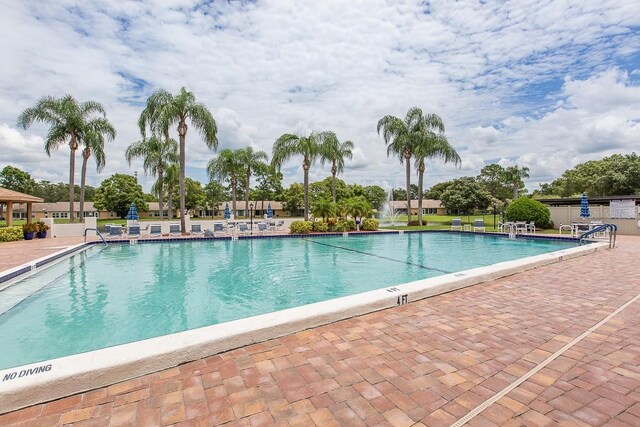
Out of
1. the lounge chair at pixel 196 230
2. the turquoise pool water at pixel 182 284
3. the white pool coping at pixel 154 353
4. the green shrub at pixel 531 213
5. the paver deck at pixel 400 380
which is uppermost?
the green shrub at pixel 531 213

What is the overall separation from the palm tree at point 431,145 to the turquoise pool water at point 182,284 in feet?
36.6

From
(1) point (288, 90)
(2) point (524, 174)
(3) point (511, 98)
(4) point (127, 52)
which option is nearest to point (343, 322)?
(4) point (127, 52)

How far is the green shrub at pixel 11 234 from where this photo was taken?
53.2ft

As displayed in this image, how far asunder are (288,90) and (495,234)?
14180 mm

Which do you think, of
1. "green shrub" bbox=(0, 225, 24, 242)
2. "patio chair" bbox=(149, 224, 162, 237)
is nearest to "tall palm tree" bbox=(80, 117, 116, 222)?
"green shrub" bbox=(0, 225, 24, 242)

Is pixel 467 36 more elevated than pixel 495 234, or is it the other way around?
pixel 467 36

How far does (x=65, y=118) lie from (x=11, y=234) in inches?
426

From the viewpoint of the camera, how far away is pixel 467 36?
11.4 m

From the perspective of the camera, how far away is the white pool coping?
8.69 feet

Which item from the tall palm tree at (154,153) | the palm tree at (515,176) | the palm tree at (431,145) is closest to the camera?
the palm tree at (431,145)

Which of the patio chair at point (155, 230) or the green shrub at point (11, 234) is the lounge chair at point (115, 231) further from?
the green shrub at point (11, 234)

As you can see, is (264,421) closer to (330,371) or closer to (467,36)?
(330,371)

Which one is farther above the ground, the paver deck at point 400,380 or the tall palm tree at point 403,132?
the tall palm tree at point 403,132

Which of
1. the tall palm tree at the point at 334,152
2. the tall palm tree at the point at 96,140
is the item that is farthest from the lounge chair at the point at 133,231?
the tall palm tree at the point at 334,152
